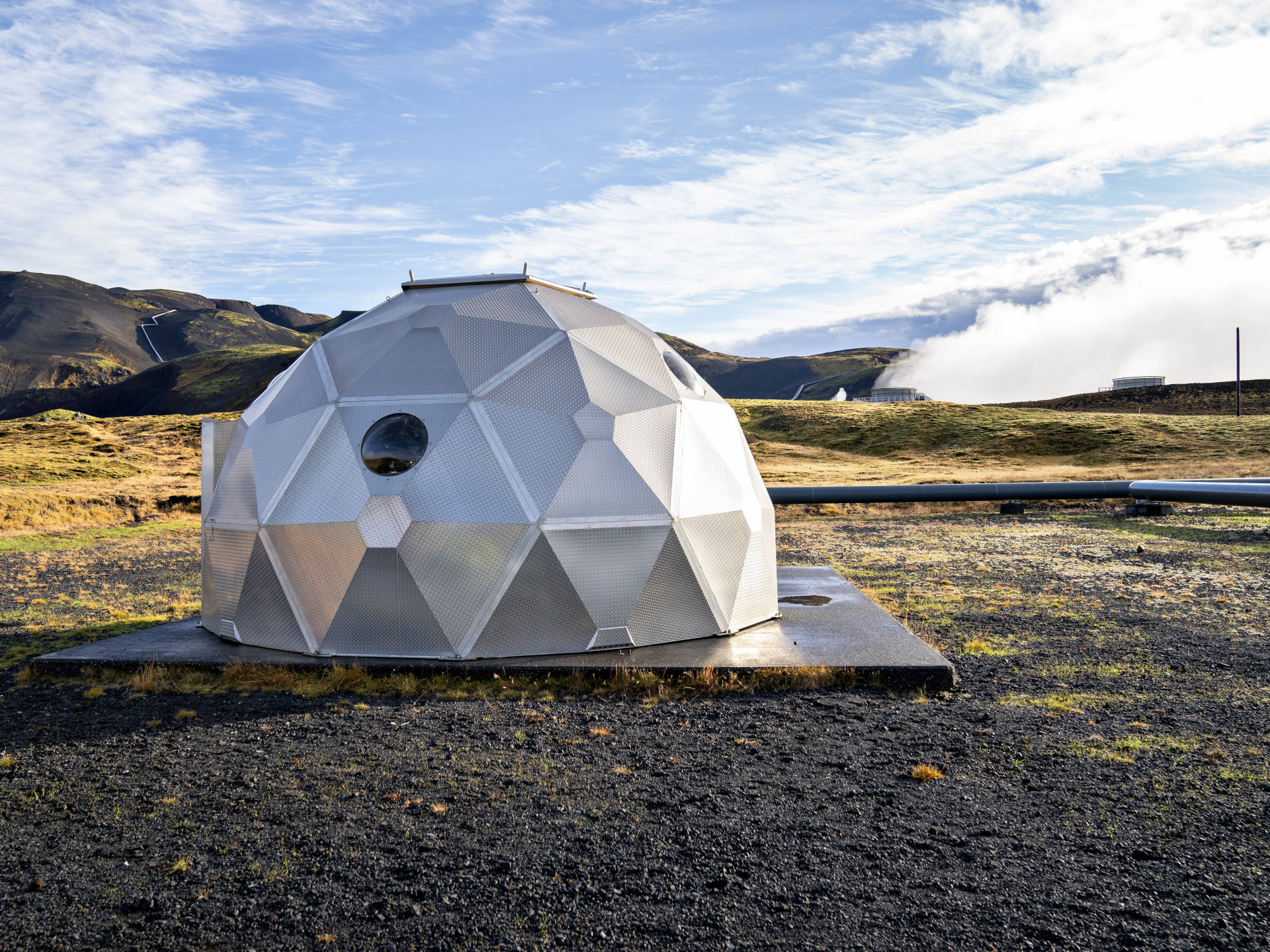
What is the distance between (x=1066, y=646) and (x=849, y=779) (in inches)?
238

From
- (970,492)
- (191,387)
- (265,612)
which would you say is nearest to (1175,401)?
(970,492)

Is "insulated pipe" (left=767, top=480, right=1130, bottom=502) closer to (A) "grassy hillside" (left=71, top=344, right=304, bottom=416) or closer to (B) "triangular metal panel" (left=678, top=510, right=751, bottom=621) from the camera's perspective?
(B) "triangular metal panel" (left=678, top=510, right=751, bottom=621)

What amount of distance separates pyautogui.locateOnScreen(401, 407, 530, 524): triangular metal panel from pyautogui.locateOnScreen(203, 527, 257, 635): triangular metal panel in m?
2.43

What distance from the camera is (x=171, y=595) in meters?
15.3

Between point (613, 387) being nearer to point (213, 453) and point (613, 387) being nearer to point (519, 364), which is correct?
point (519, 364)

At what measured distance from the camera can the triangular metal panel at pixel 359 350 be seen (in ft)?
33.0

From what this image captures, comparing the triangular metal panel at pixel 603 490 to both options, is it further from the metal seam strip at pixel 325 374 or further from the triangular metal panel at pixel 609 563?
the metal seam strip at pixel 325 374

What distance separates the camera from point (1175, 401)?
78625 mm

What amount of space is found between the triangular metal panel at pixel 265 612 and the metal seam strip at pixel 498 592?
2.06 m

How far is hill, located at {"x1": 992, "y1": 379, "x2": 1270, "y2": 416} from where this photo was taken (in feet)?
241

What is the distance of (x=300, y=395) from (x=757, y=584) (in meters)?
6.63

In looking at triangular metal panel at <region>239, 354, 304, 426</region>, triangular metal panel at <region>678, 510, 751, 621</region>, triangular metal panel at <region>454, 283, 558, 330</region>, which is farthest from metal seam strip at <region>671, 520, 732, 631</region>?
triangular metal panel at <region>239, 354, 304, 426</region>

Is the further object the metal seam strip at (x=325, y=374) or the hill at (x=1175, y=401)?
the hill at (x=1175, y=401)

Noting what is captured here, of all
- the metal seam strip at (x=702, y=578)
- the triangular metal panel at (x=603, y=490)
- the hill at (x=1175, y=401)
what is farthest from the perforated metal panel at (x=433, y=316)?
the hill at (x=1175, y=401)
